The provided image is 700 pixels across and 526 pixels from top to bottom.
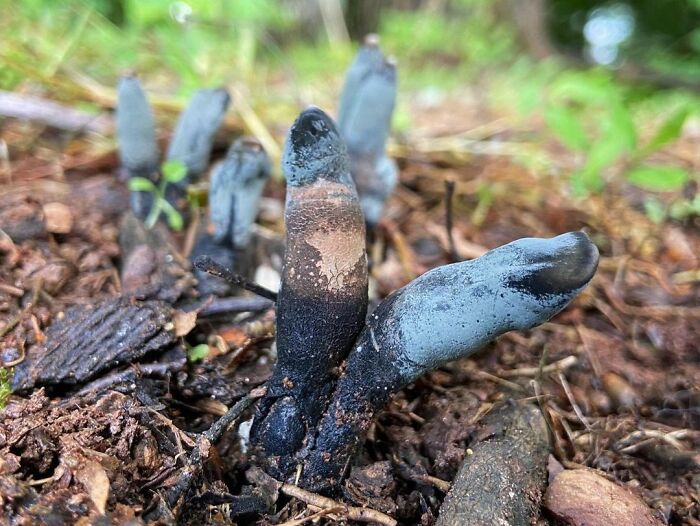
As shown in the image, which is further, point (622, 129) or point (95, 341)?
point (622, 129)

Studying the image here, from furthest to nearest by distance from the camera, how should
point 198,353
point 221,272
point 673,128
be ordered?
point 673,128 → point 198,353 → point 221,272

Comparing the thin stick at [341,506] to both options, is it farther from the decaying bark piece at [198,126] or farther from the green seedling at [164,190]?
the decaying bark piece at [198,126]

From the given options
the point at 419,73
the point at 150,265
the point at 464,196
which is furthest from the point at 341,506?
the point at 419,73

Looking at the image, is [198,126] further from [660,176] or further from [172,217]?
[660,176]

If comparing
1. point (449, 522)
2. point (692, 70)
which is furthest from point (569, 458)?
point (692, 70)

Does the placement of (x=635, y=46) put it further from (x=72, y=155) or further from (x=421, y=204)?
(x=72, y=155)

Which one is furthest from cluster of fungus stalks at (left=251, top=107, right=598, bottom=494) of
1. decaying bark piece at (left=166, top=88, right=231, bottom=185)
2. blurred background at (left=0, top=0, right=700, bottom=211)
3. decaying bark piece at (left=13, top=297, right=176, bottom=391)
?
blurred background at (left=0, top=0, right=700, bottom=211)

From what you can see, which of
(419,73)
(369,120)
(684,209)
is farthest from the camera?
(419,73)
